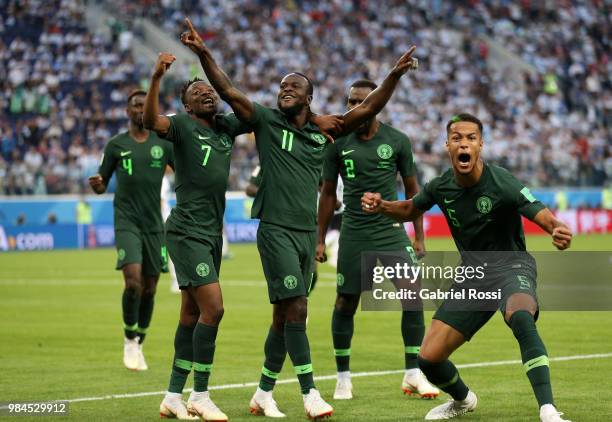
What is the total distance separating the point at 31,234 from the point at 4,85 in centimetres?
703

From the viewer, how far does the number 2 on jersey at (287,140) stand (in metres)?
9.11

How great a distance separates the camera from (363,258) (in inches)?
419

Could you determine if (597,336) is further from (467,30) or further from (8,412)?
(467,30)

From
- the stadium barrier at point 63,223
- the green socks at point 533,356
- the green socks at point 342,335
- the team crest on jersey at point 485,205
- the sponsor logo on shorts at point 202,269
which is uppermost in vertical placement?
the team crest on jersey at point 485,205

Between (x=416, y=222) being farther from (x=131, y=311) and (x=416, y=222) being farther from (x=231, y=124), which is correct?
(x=131, y=311)

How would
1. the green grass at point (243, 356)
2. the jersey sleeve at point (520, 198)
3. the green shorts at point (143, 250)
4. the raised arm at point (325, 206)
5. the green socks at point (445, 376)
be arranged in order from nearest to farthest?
the jersey sleeve at point (520, 198) → the green socks at point (445, 376) → the green grass at point (243, 356) → the raised arm at point (325, 206) → the green shorts at point (143, 250)

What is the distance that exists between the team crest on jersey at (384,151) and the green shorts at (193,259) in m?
2.08

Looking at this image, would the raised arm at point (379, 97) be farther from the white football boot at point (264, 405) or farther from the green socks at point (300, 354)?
the white football boot at point (264, 405)

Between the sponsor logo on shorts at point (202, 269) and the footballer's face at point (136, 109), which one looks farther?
the footballer's face at point (136, 109)

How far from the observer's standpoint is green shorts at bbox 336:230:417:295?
34.8 feet

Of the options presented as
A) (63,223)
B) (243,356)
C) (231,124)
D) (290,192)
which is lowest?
(63,223)

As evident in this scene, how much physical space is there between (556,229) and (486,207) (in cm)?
86

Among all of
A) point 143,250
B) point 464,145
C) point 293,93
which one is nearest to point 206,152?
point 293,93

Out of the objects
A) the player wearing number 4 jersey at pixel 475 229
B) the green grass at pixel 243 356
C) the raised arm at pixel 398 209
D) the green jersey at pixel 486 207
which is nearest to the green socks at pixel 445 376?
the player wearing number 4 jersey at pixel 475 229
